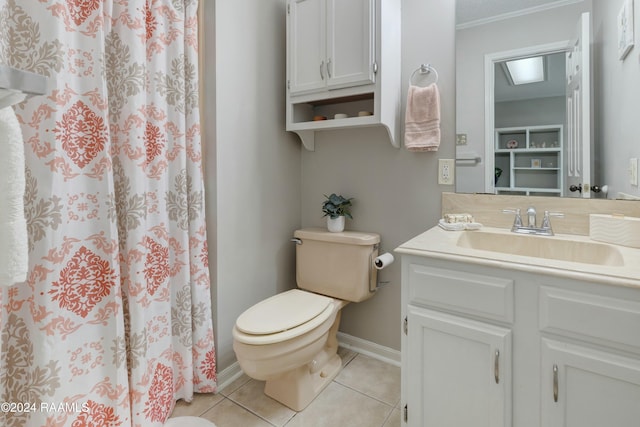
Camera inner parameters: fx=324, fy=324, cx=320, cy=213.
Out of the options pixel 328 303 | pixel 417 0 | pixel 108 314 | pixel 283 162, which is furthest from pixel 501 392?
pixel 417 0

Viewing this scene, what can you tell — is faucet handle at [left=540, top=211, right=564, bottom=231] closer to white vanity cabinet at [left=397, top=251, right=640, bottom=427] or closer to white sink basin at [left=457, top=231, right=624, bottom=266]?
white sink basin at [left=457, top=231, right=624, bottom=266]

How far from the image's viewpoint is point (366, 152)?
1.96 m

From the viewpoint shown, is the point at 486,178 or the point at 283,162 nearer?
the point at 486,178

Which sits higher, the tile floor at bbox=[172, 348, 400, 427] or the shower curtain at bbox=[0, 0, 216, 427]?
the shower curtain at bbox=[0, 0, 216, 427]

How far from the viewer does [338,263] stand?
1.85 m

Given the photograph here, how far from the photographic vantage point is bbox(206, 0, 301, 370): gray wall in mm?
1669

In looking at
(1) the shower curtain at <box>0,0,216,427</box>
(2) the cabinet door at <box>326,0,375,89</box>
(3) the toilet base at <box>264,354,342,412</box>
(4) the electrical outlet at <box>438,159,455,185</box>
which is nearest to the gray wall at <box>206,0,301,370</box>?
(1) the shower curtain at <box>0,0,216,427</box>

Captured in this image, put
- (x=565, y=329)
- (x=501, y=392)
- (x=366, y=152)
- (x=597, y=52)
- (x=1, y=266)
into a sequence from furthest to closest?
(x=366, y=152)
(x=597, y=52)
(x=501, y=392)
(x=565, y=329)
(x=1, y=266)

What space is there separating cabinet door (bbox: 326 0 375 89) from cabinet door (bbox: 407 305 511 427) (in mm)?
1158

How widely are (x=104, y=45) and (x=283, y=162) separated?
3.59 ft

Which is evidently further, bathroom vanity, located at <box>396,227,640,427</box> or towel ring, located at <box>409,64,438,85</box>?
towel ring, located at <box>409,64,438,85</box>

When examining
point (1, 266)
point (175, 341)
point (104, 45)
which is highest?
point (104, 45)

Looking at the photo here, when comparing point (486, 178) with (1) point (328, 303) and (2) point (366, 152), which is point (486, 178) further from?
(1) point (328, 303)

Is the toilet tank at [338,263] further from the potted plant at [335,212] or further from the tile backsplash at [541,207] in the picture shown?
the tile backsplash at [541,207]
